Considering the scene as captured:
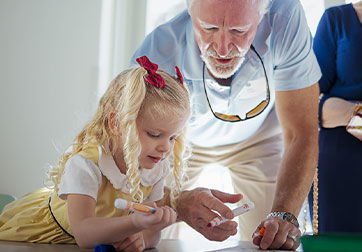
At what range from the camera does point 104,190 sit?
1069 millimetres

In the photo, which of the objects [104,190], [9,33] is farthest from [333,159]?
[9,33]

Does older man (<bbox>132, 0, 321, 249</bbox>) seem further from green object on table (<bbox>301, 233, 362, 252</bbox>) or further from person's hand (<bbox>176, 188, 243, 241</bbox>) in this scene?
green object on table (<bbox>301, 233, 362, 252</bbox>)

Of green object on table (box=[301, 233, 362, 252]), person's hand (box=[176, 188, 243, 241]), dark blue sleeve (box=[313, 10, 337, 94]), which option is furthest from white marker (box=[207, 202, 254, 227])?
dark blue sleeve (box=[313, 10, 337, 94])

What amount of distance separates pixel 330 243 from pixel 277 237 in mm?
500

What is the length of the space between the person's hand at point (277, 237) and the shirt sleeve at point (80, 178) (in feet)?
1.16

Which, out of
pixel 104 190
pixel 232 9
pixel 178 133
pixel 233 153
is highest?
pixel 232 9

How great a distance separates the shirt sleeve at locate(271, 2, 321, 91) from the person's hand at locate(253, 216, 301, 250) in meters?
0.49

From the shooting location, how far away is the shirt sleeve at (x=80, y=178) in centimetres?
96

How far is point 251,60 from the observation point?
1430 millimetres

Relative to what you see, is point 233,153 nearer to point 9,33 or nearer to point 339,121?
point 339,121

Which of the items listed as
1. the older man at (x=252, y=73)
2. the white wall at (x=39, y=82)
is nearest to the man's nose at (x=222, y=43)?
the older man at (x=252, y=73)

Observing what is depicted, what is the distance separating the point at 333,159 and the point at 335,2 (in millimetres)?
1100

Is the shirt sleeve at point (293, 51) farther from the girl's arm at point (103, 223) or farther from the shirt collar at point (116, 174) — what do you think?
the girl's arm at point (103, 223)

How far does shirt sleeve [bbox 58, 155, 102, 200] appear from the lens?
965 millimetres
